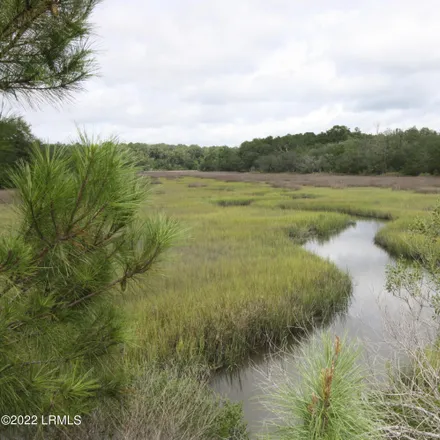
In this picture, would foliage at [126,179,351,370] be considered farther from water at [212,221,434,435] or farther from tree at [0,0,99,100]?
tree at [0,0,99,100]

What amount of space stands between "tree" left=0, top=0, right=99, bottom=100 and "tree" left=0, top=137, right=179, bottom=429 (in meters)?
0.84

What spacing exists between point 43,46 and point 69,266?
1.57m

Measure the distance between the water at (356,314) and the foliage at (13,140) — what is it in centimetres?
248

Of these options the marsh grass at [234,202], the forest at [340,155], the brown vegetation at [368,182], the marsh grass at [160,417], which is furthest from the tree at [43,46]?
the brown vegetation at [368,182]

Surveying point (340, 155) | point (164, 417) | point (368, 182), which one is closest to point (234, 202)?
point (368, 182)

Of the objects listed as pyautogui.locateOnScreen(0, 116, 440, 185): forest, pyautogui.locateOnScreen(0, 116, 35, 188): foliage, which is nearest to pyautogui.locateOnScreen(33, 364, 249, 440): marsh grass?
pyautogui.locateOnScreen(0, 116, 35, 188): foliage

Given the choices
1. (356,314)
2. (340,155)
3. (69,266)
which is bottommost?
(356,314)

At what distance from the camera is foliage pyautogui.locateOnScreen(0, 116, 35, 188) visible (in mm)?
2205

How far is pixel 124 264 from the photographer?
236cm

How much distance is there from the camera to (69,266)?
200cm

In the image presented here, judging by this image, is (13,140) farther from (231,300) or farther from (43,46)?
(231,300)

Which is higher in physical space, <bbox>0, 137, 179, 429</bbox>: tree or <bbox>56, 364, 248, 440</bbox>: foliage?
<bbox>0, 137, 179, 429</bbox>: tree

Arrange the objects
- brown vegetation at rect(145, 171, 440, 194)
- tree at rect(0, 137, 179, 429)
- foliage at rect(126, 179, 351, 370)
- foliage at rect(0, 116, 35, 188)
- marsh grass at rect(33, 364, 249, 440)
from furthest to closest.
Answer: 1. brown vegetation at rect(145, 171, 440, 194)
2. foliage at rect(126, 179, 351, 370)
3. marsh grass at rect(33, 364, 249, 440)
4. foliage at rect(0, 116, 35, 188)
5. tree at rect(0, 137, 179, 429)

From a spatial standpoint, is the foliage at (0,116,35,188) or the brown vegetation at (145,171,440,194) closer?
the foliage at (0,116,35,188)
